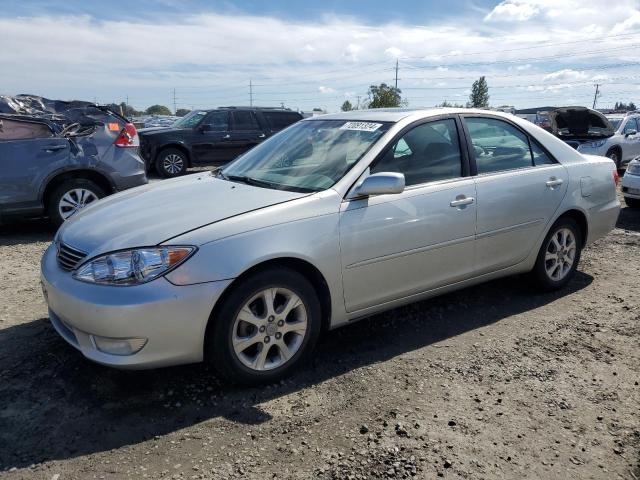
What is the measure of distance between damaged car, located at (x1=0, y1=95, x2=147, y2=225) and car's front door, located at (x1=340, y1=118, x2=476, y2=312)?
14.5ft

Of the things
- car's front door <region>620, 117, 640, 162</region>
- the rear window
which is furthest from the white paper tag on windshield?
car's front door <region>620, 117, 640, 162</region>

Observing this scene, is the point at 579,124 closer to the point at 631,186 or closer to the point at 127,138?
the point at 631,186

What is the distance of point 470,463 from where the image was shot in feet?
8.25

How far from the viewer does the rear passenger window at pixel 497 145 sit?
4.15 meters

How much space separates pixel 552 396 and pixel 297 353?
1.50m

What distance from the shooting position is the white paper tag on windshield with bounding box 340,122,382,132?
3.82 meters

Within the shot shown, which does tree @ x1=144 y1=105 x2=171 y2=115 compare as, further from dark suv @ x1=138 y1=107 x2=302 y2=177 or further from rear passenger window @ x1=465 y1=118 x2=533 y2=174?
rear passenger window @ x1=465 y1=118 x2=533 y2=174

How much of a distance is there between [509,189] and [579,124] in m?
9.75

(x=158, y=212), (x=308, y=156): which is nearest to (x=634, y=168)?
(x=308, y=156)

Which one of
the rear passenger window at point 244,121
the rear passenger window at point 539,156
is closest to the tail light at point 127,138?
the rear passenger window at point 539,156

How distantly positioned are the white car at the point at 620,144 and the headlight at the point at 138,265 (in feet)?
37.2

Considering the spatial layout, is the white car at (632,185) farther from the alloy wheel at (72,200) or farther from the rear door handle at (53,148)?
the rear door handle at (53,148)

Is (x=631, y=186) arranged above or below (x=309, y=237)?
below

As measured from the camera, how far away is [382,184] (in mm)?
3293
